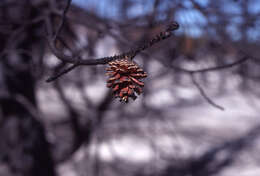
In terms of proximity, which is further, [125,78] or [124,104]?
[124,104]

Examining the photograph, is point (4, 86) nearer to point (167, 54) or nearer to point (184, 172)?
point (167, 54)

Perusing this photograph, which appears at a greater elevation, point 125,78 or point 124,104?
point 124,104

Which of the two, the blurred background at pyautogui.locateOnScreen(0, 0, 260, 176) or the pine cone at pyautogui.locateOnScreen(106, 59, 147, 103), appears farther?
the blurred background at pyautogui.locateOnScreen(0, 0, 260, 176)

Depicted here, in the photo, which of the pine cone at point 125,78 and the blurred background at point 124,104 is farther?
the blurred background at point 124,104
